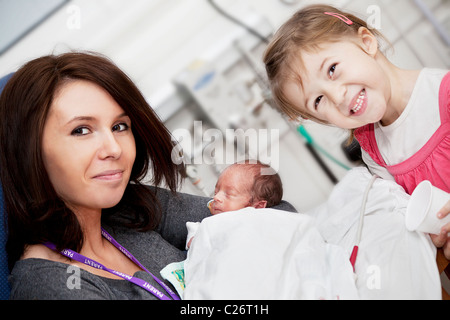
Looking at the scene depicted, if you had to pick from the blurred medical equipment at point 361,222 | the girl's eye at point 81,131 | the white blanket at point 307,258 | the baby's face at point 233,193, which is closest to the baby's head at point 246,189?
the baby's face at point 233,193

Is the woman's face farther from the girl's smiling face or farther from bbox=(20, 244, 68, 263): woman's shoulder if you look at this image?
the girl's smiling face

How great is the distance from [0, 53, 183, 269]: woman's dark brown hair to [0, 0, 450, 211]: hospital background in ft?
2.46

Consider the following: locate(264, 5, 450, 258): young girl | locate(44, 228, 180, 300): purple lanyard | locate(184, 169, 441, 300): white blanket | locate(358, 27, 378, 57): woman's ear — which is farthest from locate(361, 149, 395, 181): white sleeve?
locate(44, 228, 180, 300): purple lanyard

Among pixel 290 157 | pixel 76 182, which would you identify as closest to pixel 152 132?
pixel 76 182

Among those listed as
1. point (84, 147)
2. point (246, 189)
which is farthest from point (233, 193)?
point (84, 147)

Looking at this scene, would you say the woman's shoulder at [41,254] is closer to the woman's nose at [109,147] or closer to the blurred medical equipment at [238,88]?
the woman's nose at [109,147]

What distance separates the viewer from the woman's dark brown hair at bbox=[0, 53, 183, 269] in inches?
42.9

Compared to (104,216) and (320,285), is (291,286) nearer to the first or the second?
(320,285)

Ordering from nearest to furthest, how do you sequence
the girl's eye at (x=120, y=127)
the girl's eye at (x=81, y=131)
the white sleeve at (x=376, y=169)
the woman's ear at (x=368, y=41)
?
1. the girl's eye at (x=81, y=131)
2. the girl's eye at (x=120, y=127)
3. the woman's ear at (x=368, y=41)
4. the white sleeve at (x=376, y=169)

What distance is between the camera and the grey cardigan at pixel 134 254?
1.01 metres

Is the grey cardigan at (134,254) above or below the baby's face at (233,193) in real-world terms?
below

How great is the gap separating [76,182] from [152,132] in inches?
13.2

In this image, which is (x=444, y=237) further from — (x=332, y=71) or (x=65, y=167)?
(x=65, y=167)

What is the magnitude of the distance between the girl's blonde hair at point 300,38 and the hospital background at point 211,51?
0.54 meters
